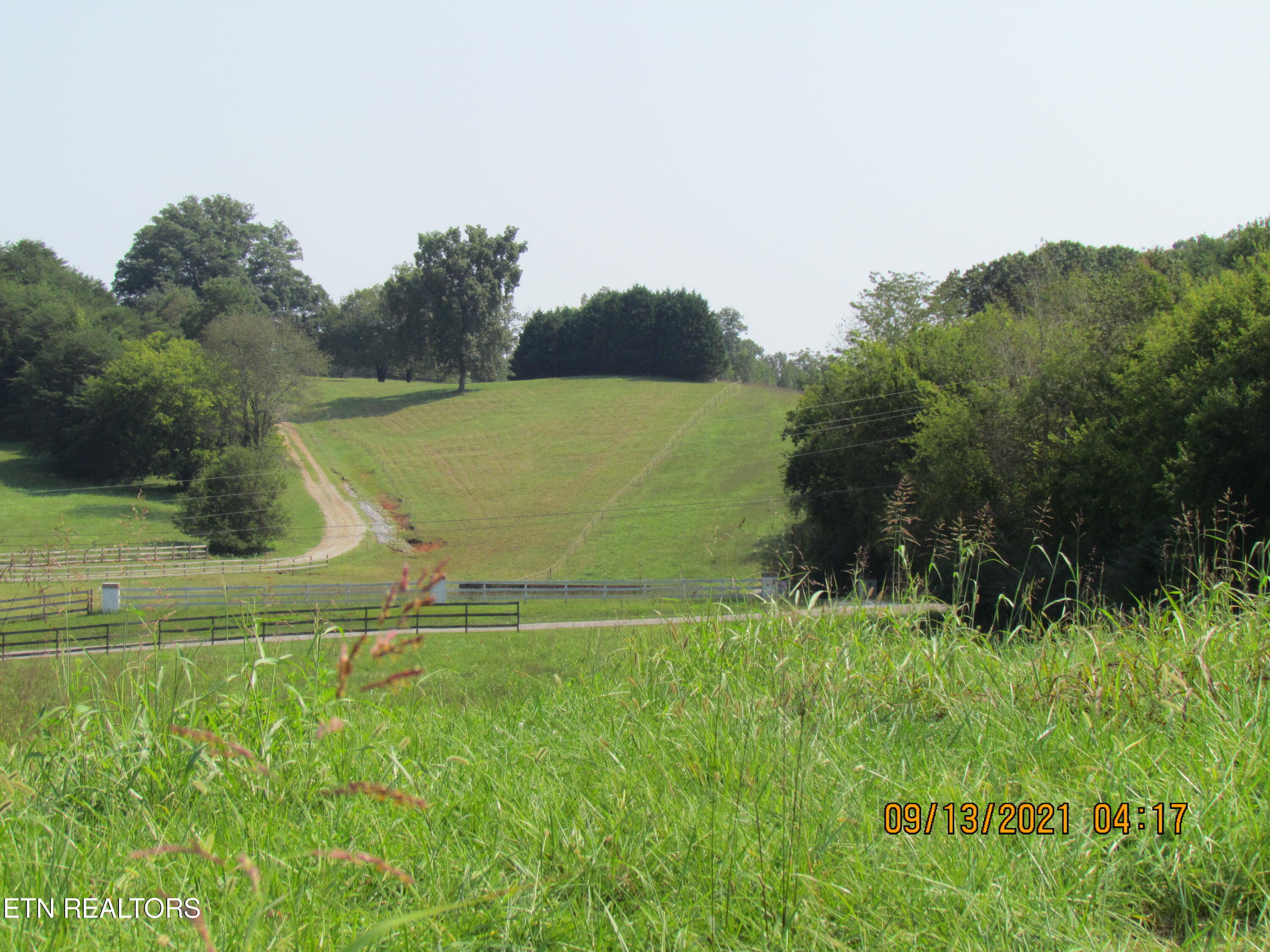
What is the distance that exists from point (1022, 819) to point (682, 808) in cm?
102

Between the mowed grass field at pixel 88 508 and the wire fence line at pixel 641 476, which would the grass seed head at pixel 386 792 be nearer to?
the mowed grass field at pixel 88 508

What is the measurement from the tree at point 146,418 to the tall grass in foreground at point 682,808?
155 feet

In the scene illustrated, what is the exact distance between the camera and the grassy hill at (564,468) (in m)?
37.2

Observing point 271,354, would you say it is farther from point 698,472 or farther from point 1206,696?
point 1206,696

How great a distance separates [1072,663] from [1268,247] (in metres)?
35.1

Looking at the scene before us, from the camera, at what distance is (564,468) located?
4997 cm

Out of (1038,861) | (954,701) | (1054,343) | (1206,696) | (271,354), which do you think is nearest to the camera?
(1038,861)

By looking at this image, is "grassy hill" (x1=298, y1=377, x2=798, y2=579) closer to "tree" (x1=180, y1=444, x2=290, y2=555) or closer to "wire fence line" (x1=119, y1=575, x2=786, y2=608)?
"wire fence line" (x1=119, y1=575, x2=786, y2=608)

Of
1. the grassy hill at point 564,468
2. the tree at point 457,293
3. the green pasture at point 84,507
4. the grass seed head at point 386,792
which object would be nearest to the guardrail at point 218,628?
the grass seed head at point 386,792

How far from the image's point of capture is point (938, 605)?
524 centimetres

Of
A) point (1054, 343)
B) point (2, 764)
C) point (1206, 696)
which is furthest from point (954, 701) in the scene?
point (1054, 343)

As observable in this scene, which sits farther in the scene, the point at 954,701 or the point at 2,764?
the point at 954,701

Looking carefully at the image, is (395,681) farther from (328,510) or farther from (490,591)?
(328,510)

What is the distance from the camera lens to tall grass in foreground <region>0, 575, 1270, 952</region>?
1.92 metres
